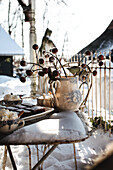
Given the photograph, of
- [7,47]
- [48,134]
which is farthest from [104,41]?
[7,47]

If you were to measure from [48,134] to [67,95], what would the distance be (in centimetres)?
60

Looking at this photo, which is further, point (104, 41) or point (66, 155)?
point (104, 41)

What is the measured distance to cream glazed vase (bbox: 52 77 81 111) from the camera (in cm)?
179

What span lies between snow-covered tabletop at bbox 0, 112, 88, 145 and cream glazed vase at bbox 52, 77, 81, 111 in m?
0.39

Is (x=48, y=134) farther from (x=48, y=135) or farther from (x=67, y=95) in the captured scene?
(x=67, y=95)

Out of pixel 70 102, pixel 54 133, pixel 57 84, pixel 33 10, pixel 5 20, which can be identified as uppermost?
pixel 5 20

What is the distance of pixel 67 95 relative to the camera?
179cm

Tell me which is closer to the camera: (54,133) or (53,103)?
(54,133)

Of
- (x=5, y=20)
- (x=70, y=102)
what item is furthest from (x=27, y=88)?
(x=5, y=20)

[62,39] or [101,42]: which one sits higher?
[62,39]

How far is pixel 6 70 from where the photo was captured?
11.3 m

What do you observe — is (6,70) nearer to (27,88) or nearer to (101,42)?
(27,88)

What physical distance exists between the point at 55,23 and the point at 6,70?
189 inches

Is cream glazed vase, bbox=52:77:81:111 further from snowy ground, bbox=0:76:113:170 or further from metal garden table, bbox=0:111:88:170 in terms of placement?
snowy ground, bbox=0:76:113:170
